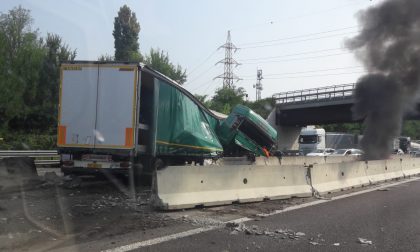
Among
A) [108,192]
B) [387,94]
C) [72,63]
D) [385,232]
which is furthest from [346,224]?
[387,94]

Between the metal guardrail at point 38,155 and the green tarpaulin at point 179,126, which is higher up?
the green tarpaulin at point 179,126

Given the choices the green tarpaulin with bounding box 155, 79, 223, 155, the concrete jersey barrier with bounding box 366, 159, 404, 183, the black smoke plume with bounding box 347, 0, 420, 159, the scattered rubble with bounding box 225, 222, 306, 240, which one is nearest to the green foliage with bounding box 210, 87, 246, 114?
the black smoke plume with bounding box 347, 0, 420, 159

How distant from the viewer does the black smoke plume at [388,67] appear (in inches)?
855

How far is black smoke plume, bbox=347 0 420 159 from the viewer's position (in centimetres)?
2172

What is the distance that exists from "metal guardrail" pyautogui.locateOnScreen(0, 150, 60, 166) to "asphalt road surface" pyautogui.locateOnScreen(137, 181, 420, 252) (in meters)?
13.4

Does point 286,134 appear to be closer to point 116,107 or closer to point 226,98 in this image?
point 226,98

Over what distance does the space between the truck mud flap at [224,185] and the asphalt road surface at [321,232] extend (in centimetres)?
110

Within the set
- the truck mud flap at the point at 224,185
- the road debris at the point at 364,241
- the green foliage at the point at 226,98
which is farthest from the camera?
the green foliage at the point at 226,98

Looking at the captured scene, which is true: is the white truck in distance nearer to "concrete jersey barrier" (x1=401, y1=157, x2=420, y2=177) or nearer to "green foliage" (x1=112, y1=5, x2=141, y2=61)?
"green foliage" (x1=112, y1=5, x2=141, y2=61)

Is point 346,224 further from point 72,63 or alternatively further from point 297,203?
point 72,63

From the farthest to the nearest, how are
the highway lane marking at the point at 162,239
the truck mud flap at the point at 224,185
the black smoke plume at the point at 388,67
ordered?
the black smoke plume at the point at 388,67 → the truck mud flap at the point at 224,185 → the highway lane marking at the point at 162,239

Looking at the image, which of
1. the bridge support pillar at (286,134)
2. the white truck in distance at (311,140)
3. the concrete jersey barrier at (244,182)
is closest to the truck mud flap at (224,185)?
the concrete jersey barrier at (244,182)

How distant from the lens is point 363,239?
6.54 m

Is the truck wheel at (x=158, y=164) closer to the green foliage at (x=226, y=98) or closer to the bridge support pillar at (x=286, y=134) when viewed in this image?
the bridge support pillar at (x=286, y=134)
